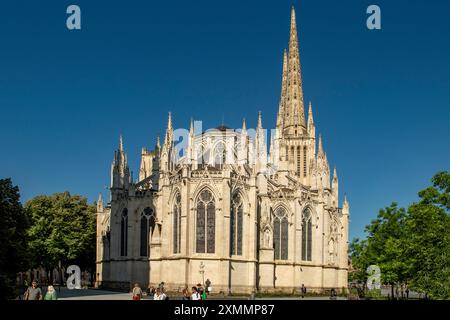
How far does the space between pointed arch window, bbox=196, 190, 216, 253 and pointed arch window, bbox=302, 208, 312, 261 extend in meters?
14.3

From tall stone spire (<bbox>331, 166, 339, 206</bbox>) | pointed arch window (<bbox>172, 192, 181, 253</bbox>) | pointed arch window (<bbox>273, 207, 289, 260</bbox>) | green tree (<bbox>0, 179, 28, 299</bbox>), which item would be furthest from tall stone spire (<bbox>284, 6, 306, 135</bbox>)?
green tree (<bbox>0, 179, 28, 299</bbox>)

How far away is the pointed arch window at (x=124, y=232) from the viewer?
2803 inches

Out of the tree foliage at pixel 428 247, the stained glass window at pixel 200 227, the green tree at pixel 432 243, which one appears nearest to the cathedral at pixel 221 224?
the stained glass window at pixel 200 227

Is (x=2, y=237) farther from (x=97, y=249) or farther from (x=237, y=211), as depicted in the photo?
(x=97, y=249)

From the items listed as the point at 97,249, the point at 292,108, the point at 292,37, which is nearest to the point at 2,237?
the point at 97,249

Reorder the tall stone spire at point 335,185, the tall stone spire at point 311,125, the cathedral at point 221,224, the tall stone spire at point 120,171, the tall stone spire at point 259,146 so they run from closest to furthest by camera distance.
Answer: the cathedral at point 221,224
the tall stone spire at point 259,146
the tall stone spire at point 120,171
the tall stone spire at point 335,185
the tall stone spire at point 311,125

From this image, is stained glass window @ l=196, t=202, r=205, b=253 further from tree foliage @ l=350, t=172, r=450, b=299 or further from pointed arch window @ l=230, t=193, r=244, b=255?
tree foliage @ l=350, t=172, r=450, b=299

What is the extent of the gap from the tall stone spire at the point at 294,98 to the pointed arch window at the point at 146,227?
39662 millimetres

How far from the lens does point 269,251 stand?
6731 cm

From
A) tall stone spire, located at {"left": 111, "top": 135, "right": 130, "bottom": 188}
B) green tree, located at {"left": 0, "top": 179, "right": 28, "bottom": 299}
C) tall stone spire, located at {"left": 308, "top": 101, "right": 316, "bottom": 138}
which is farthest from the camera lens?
tall stone spire, located at {"left": 308, "top": 101, "right": 316, "bottom": 138}

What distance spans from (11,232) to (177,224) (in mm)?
23850

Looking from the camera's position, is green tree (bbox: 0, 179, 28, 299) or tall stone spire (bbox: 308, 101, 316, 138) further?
tall stone spire (bbox: 308, 101, 316, 138)

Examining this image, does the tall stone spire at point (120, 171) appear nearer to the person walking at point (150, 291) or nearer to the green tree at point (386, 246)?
the person walking at point (150, 291)

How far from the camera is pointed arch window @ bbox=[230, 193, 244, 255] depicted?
63.2m
